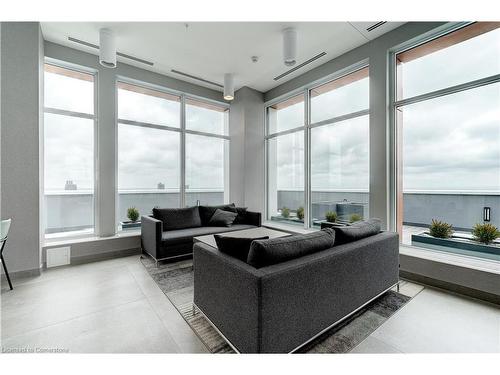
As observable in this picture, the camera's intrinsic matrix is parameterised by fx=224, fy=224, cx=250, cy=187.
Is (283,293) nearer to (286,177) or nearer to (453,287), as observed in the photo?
(453,287)

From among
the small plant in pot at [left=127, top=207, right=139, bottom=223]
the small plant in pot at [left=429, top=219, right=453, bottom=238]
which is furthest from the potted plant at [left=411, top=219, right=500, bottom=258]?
the small plant in pot at [left=127, top=207, right=139, bottom=223]

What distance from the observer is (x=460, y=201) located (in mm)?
2789

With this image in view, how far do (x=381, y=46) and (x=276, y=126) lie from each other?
8.09ft

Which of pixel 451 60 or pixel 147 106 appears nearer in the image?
pixel 451 60

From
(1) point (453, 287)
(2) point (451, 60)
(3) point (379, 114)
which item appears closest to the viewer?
(1) point (453, 287)

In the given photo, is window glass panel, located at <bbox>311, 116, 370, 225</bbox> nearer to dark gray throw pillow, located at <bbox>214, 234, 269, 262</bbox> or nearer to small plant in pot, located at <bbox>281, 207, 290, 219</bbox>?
small plant in pot, located at <bbox>281, 207, 290, 219</bbox>

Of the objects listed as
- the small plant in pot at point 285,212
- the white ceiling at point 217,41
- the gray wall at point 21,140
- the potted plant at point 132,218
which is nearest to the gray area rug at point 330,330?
the potted plant at point 132,218

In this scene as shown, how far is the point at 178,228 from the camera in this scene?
387cm

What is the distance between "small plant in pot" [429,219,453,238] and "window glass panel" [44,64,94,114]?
539cm

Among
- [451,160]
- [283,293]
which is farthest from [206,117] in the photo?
[283,293]

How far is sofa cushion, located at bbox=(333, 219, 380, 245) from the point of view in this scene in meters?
1.97

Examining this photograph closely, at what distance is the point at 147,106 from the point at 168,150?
909 mm

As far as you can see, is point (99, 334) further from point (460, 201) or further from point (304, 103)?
point (304, 103)
